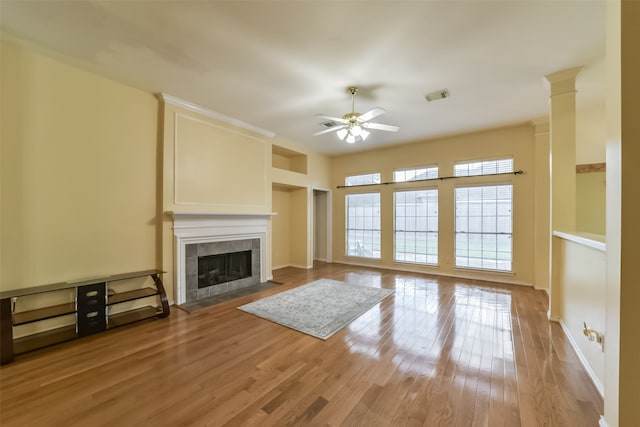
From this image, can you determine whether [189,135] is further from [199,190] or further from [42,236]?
[42,236]

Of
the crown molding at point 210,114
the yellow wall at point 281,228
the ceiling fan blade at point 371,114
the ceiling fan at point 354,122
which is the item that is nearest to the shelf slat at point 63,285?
the crown molding at point 210,114

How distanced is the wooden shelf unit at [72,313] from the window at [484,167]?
228 inches

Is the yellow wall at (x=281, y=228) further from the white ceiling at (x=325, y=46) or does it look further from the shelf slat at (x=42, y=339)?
the shelf slat at (x=42, y=339)

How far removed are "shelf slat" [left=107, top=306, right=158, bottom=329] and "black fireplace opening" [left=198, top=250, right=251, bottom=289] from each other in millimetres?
831

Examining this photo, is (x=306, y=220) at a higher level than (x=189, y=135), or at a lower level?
lower

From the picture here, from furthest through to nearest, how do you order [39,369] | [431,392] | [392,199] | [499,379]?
[392,199]
[39,369]
[499,379]
[431,392]

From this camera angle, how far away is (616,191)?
1.31 m

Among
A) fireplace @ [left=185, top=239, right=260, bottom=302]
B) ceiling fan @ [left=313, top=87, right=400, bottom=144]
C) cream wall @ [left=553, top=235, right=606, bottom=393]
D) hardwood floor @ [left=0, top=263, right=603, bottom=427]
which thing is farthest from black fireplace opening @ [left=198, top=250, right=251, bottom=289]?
cream wall @ [left=553, top=235, right=606, bottom=393]

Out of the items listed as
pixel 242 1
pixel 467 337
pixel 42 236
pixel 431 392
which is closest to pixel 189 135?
pixel 42 236

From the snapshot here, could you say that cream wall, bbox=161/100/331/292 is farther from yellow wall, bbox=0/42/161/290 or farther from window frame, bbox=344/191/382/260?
window frame, bbox=344/191/382/260

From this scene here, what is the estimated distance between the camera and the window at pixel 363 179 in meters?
6.41

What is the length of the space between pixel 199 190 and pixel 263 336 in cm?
255

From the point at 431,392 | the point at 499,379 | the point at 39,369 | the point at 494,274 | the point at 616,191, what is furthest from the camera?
the point at 494,274

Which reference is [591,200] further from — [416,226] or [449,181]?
[416,226]
